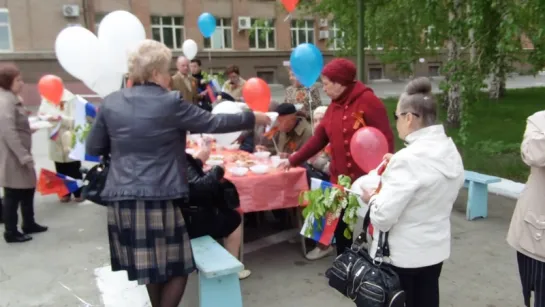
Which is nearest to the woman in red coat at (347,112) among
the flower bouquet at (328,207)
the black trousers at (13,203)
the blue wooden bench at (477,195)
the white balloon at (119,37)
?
the flower bouquet at (328,207)

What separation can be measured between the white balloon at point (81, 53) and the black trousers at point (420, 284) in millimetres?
3469

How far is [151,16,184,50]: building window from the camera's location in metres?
22.6

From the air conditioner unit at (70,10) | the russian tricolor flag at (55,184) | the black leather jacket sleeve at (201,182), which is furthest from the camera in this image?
the air conditioner unit at (70,10)

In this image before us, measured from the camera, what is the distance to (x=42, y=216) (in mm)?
5590

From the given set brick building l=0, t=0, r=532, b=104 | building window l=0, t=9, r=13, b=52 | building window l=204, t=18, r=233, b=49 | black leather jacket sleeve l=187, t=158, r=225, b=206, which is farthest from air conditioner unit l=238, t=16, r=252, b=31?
black leather jacket sleeve l=187, t=158, r=225, b=206

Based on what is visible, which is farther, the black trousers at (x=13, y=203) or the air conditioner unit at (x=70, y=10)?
the air conditioner unit at (x=70, y=10)

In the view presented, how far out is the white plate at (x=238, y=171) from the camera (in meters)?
3.92

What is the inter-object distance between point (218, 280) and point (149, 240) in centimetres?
56

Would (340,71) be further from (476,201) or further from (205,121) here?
(476,201)

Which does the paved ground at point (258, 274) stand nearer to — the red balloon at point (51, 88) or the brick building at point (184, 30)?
the red balloon at point (51, 88)

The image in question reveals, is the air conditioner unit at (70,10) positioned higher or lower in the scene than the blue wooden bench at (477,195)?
higher

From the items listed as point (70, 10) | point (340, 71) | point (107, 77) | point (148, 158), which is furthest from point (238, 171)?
point (70, 10)

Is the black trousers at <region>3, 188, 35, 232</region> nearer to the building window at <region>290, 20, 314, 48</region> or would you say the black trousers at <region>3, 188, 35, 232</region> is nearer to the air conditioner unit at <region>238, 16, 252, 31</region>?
the air conditioner unit at <region>238, 16, 252, 31</region>

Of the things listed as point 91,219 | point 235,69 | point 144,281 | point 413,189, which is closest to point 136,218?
point 144,281
